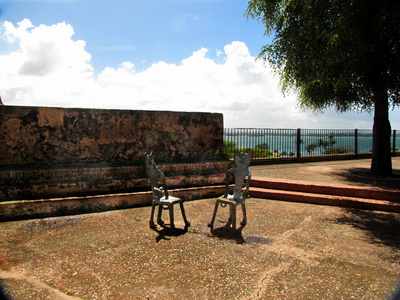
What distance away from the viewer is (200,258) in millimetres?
3504

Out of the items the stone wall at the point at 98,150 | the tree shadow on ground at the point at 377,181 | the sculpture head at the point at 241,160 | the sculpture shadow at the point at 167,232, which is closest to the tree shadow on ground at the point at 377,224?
the tree shadow on ground at the point at 377,181

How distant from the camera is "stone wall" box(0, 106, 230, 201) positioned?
218 inches

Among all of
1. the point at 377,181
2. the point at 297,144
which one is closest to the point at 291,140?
the point at 297,144

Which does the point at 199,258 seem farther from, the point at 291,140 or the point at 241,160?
the point at 291,140

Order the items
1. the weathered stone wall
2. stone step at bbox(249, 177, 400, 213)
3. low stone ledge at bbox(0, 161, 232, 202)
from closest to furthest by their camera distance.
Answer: low stone ledge at bbox(0, 161, 232, 202) → the weathered stone wall → stone step at bbox(249, 177, 400, 213)

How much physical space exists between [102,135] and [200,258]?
3.92 meters

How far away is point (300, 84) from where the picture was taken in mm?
10531

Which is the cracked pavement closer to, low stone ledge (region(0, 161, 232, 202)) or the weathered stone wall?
low stone ledge (region(0, 161, 232, 202))

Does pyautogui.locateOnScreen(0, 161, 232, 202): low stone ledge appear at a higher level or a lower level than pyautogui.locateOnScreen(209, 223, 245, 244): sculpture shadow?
higher

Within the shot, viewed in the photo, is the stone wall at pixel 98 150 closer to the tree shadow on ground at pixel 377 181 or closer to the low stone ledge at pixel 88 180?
the low stone ledge at pixel 88 180

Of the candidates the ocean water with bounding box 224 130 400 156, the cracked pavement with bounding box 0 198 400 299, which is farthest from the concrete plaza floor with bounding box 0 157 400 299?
the ocean water with bounding box 224 130 400 156

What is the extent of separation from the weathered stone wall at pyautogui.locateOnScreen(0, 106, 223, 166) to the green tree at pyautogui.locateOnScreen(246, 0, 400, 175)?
3.42m

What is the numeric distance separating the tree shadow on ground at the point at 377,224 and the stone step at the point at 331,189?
655mm

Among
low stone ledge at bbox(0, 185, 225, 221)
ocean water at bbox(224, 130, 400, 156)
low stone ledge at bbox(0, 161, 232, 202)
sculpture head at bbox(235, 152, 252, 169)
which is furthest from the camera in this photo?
ocean water at bbox(224, 130, 400, 156)
